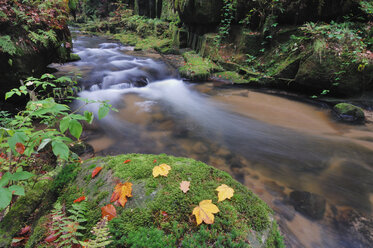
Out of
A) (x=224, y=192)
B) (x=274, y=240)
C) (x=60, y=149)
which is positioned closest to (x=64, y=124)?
(x=60, y=149)

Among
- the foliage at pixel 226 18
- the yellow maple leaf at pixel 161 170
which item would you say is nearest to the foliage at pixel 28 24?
the yellow maple leaf at pixel 161 170

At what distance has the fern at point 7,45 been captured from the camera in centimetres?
406

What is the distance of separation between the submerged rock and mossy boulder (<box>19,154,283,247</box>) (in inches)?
60.9

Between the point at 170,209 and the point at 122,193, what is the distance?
1.49 feet

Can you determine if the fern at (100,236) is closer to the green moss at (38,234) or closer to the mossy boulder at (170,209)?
the mossy boulder at (170,209)

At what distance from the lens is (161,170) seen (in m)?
1.79

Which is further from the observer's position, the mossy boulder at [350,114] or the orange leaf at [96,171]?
the mossy boulder at [350,114]

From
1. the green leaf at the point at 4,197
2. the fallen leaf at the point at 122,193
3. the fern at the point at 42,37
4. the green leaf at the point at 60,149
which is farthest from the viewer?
the fern at the point at 42,37

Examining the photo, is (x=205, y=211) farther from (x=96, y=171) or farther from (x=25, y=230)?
(x=25, y=230)

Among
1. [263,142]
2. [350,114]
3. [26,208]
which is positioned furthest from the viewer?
[350,114]

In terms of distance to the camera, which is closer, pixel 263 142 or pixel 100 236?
pixel 100 236

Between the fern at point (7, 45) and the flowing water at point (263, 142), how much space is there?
244 centimetres

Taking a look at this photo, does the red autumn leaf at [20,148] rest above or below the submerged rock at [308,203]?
above

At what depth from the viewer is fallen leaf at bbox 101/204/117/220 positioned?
1.41 metres
